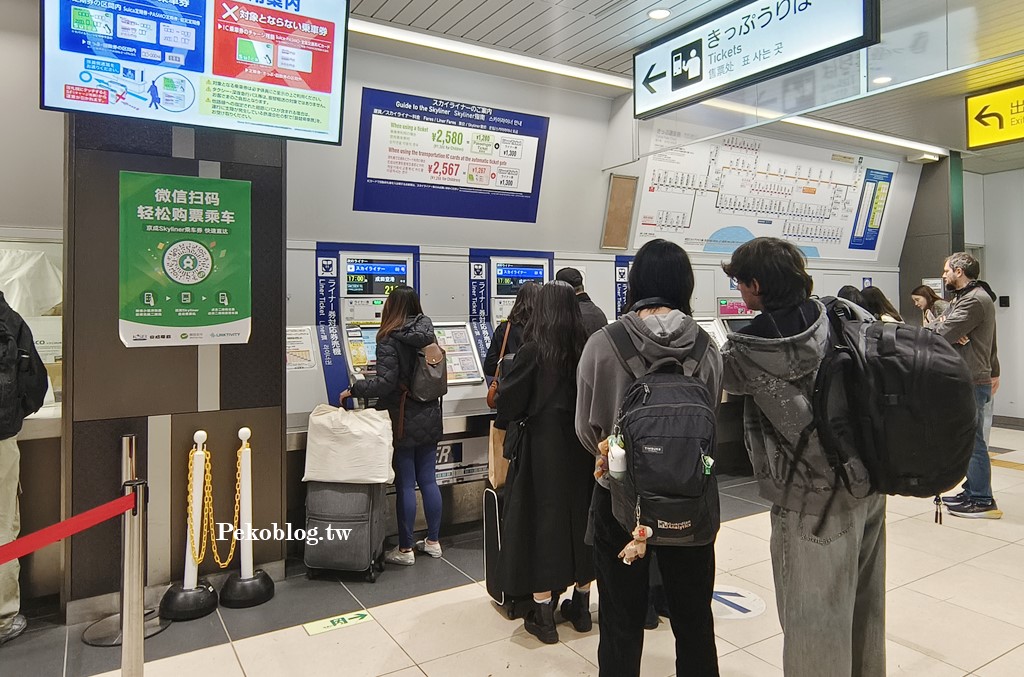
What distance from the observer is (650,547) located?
1851 millimetres

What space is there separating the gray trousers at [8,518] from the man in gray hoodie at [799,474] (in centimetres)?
301

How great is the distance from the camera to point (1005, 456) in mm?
6246

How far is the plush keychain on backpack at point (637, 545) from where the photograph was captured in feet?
5.50

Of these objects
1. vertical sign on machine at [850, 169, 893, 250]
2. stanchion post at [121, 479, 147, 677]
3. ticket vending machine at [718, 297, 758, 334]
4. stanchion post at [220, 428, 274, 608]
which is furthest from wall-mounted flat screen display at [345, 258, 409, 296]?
vertical sign on machine at [850, 169, 893, 250]

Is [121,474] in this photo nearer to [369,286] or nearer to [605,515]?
[369,286]

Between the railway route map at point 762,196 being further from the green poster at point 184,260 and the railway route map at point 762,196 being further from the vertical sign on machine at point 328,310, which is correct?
the green poster at point 184,260

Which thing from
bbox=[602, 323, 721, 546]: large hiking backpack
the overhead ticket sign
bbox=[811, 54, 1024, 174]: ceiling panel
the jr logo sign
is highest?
bbox=[811, 54, 1024, 174]: ceiling panel

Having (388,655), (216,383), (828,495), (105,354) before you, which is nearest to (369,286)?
(216,383)

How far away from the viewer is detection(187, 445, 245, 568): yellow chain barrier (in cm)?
304

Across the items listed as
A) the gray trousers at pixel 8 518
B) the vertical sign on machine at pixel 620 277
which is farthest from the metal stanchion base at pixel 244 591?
the vertical sign on machine at pixel 620 277

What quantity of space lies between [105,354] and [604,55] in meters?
3.18

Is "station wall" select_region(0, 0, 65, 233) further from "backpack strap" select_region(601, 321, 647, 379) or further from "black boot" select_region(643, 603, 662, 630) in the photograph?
"black boot" select_region(643, 603, 662, 630)

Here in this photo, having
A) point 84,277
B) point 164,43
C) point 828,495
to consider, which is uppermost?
point 164,43

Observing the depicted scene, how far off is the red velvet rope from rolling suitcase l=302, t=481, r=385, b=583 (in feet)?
4.15
